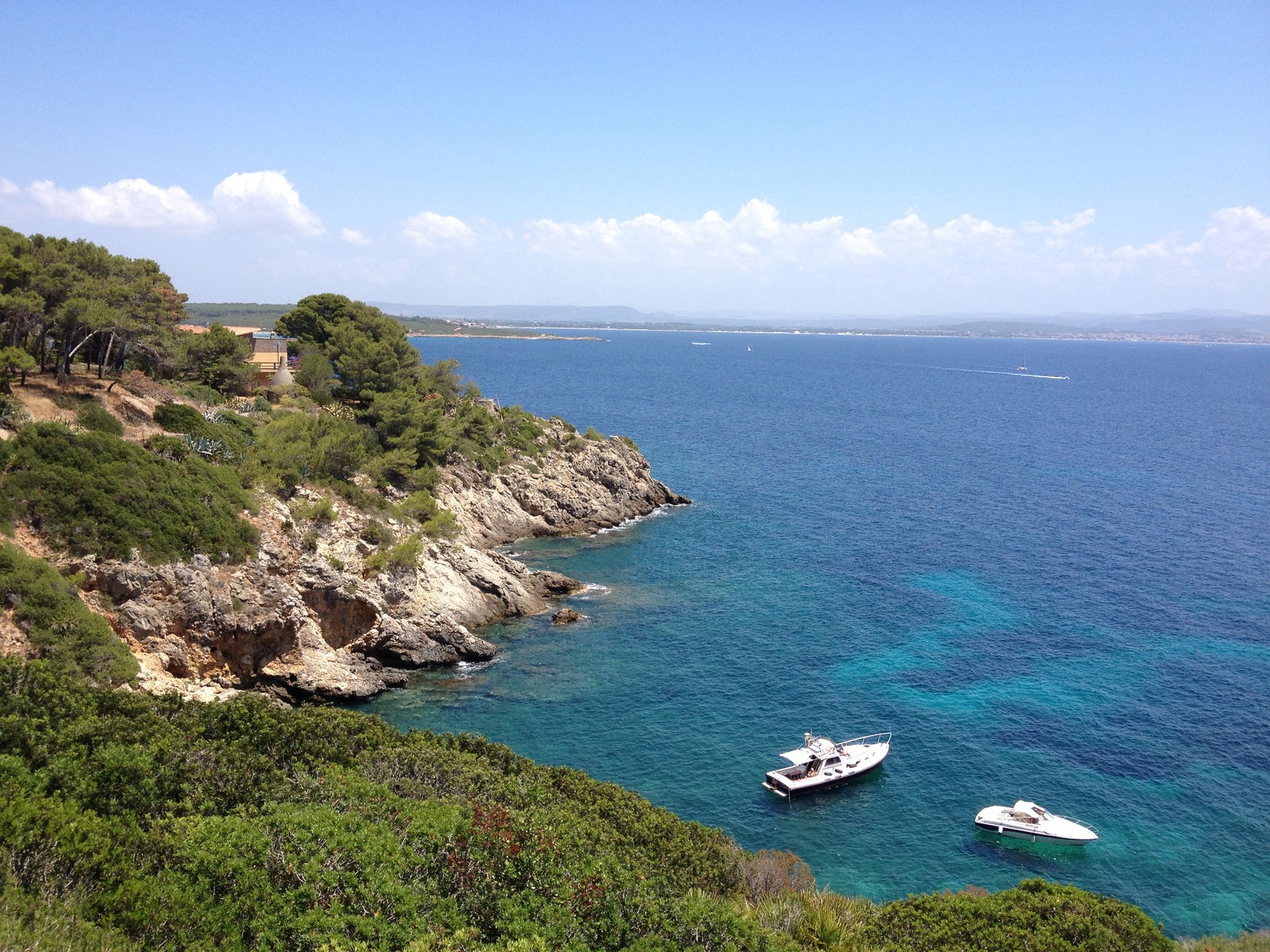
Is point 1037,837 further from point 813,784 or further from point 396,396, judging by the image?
point 396,396

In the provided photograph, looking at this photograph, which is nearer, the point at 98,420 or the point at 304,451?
the point at 98,420

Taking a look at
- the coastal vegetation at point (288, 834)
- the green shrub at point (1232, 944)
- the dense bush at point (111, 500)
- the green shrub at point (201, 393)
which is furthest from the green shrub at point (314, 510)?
the green shrub at point (1232, 944)

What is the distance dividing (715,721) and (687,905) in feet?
68.1

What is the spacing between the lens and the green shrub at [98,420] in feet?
124

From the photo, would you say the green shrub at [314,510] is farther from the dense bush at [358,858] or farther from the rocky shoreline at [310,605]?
the dense bush at [358,858]

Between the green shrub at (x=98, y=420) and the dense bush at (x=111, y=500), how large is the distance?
131 centimetres

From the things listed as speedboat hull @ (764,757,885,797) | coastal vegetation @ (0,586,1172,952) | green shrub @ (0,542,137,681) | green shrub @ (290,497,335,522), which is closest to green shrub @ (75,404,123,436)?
green shrub @ (290,497,335,522)

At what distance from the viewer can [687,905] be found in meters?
16.8

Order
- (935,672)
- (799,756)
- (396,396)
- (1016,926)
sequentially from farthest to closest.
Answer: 1. (396,396)
2. (935,672)
3. (799,756)
4. (1016,926)

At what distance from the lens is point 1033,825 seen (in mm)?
29844

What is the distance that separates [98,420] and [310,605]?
12953 mm

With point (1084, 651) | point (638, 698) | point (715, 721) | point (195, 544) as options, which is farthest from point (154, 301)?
point (1084, 651)

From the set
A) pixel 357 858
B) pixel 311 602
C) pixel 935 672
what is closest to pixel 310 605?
pixel 311 602

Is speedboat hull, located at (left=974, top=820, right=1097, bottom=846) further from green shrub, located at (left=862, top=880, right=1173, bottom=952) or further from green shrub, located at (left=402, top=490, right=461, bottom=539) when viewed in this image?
green shrub, located at (left=402, top=490, right=461, bottom=539)
